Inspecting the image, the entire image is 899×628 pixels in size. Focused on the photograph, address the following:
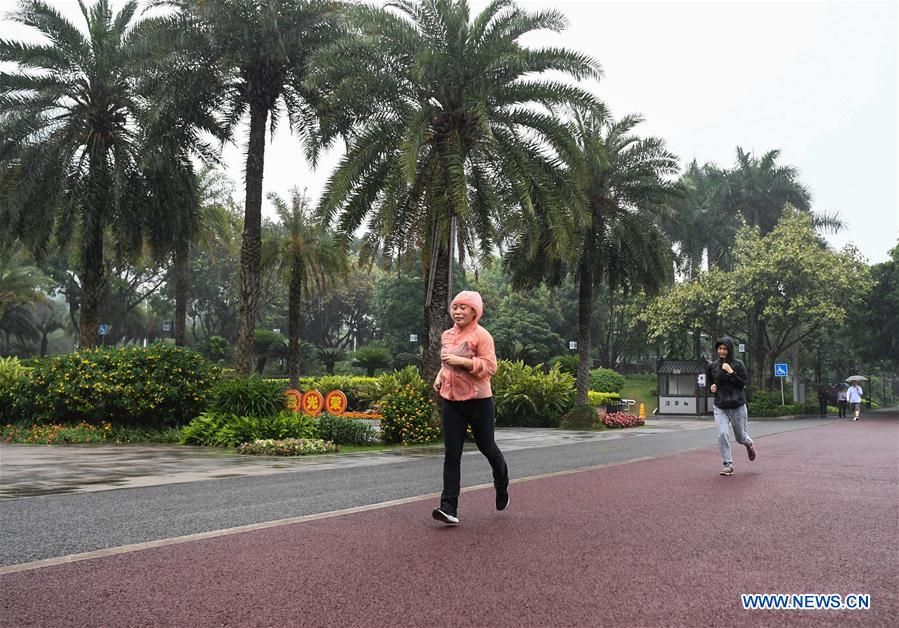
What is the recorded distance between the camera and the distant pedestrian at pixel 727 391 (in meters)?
9.75

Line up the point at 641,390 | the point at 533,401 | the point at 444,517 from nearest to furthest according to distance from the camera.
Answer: the point at 444,517 < the point at 533,401 < the point at 641,390

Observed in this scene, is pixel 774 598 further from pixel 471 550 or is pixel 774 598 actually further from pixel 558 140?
pixel 558 140

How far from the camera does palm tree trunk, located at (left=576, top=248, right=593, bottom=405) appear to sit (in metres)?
24.5

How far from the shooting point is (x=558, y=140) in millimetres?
17594

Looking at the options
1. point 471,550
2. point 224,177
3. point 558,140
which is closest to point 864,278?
point 558,140

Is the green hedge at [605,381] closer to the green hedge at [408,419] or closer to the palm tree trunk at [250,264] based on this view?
the green hedge at [408,419]

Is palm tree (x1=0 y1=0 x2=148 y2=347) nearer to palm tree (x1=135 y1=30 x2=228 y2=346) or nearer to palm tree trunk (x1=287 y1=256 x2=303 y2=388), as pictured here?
palm tree (x1=135 y1=30 x2=228 y2=346)

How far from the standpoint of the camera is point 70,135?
19734 mm

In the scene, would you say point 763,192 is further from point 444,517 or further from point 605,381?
point 444,517

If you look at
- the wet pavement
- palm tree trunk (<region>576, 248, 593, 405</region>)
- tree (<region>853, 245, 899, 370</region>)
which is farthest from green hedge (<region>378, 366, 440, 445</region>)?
tree (<region>853, 245, 899, 370</region>)

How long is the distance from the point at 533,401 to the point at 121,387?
552 inches

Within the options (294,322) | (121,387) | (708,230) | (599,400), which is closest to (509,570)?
(121,387)

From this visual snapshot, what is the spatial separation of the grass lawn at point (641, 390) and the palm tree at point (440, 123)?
2634cm

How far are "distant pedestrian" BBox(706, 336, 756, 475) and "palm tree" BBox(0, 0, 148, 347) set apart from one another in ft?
52.4
